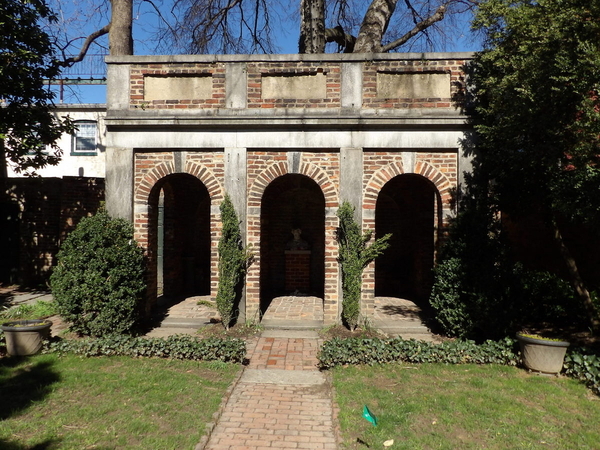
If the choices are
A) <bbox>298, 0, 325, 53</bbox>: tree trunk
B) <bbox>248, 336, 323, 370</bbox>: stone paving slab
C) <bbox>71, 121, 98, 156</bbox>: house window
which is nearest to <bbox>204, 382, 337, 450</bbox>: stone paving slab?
<bbox>248, 336, 323, 370</bbox>: stone paving slab

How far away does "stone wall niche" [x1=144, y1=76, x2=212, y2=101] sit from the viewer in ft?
25.4

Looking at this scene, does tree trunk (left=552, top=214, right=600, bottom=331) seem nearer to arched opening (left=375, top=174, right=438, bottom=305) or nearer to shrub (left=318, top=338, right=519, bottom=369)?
shrub (left=318, top=338, right=519, bottom=369)

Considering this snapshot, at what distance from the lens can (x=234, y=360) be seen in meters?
5.90

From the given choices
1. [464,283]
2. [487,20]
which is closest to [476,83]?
[487,20]

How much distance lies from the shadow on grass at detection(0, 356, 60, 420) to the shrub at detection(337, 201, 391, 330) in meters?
4.47

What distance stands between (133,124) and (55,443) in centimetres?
558

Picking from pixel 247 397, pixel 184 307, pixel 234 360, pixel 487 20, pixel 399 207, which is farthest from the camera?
pixel 399 207

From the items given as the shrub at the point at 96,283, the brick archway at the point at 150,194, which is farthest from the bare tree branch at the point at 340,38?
the shrub at the point at 96,283

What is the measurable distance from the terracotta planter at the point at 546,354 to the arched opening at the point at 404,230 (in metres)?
4.70

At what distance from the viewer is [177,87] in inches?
306

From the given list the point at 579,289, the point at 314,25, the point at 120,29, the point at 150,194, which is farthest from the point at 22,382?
the point at 314,25

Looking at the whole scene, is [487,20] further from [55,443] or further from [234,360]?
[55,443]

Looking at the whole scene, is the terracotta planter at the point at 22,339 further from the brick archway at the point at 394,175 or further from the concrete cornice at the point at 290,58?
the brick archway at the point at 394,175

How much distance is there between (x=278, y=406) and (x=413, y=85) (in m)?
5.99
